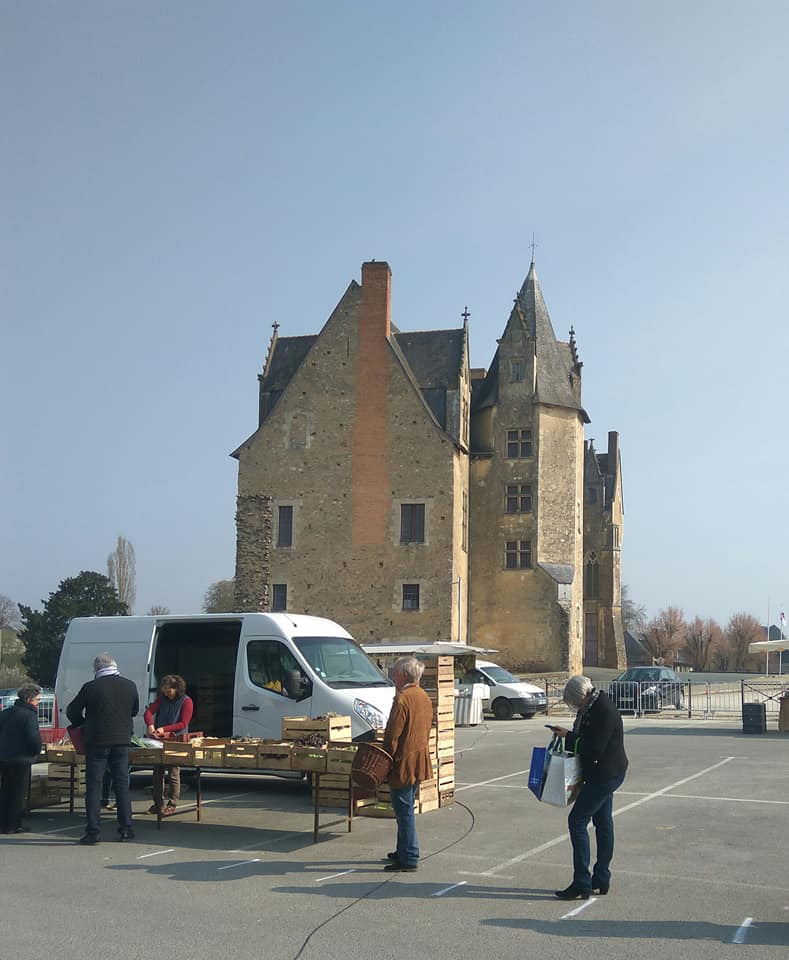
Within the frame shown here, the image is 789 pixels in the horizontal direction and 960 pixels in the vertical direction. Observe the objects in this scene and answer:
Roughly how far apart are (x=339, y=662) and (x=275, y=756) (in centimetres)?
441

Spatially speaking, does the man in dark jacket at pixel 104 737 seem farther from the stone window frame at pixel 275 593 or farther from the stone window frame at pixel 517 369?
the stone window frame at pixel 517 369

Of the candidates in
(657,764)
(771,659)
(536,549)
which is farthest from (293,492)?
(771,659)

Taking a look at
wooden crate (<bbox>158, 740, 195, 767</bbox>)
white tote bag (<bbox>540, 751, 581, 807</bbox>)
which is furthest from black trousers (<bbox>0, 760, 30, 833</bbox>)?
white tote bag (<bbox>540, 751, 581, 807</bbox>)

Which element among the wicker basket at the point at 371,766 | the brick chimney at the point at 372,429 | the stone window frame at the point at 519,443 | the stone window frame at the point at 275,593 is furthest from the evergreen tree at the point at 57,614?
the wicker basket at the point at 371,766

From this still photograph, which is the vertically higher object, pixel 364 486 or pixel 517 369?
pixel 517 369

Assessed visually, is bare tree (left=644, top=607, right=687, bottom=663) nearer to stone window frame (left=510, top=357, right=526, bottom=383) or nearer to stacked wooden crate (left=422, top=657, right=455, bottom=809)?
stone window frame (left=510, top=357, right=526, bottom=383)

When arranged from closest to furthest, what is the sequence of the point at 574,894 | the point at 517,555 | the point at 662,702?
the point at 574,894
the point at 662,702
the point at 517,555

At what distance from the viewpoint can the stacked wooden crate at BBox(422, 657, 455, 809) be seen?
12516 mm

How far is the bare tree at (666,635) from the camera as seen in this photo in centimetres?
9594

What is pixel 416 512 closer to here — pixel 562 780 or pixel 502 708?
pixel 502 708

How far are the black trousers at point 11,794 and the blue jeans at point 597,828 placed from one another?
20.0 ft

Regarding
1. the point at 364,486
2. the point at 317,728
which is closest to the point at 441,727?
the point at 317,728

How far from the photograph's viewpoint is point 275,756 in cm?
1086

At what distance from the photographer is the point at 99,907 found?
7941mm
